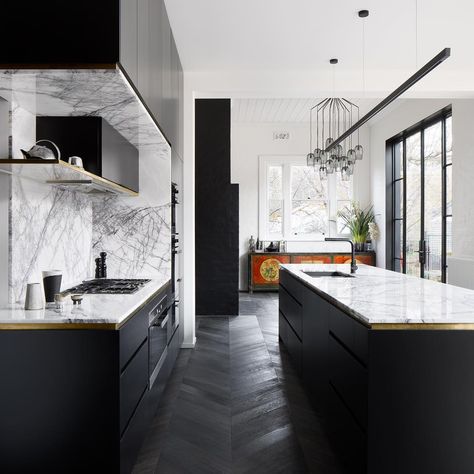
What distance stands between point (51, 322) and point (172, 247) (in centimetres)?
201

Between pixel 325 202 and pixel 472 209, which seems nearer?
pixel 472 209

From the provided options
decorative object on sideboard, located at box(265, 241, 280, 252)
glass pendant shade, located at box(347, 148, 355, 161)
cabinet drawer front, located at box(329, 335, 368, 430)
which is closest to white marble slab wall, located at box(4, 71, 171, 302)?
cabinet drawer front, located at box(329, 335, 368, 430)

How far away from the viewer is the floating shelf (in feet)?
6.12

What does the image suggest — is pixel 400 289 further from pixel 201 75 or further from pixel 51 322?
pixel 201 75

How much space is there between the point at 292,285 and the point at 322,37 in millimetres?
2111

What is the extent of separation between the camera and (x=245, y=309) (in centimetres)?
626

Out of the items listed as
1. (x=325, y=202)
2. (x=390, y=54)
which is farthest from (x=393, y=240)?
(x=390, y=54)

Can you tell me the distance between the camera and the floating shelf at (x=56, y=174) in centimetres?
187

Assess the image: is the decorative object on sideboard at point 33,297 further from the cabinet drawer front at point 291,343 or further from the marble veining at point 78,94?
the cabinet drawer front at point 291,343

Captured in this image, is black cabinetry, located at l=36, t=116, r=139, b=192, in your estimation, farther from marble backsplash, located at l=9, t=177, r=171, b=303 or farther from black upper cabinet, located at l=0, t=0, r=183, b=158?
black upper cabinet, located at l=0, t=0, r=183, b=158

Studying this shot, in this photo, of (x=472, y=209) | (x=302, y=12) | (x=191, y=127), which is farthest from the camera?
(x=472, y=209)

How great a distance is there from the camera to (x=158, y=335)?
2.75 metres

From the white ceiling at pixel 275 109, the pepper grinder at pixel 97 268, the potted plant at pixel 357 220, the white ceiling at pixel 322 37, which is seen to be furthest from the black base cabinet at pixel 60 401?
the potted plant at pixel 357 220

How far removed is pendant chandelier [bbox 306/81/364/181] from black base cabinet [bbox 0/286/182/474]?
2.96 metres
